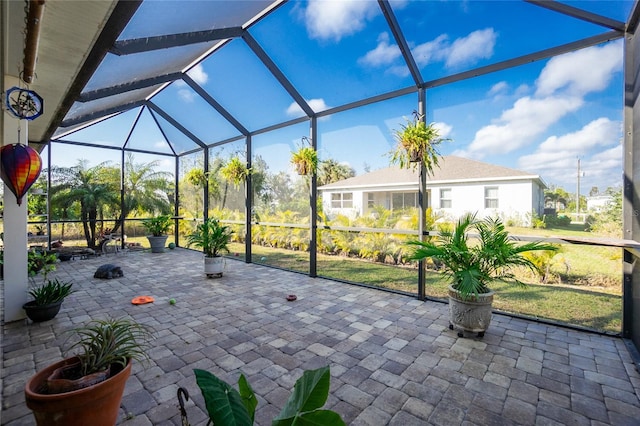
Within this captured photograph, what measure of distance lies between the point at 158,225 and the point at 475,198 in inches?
327

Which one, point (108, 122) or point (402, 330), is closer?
point (402, 330)

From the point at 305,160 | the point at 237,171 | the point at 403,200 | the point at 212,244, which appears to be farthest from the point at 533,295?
the point at 237,171

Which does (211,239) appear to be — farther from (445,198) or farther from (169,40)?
(445,198)

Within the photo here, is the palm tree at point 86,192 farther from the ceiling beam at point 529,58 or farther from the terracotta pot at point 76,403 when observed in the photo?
the ceiling beam at point 529,58

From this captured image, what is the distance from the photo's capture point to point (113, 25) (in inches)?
89.1

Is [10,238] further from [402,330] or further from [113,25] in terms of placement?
[402,330]

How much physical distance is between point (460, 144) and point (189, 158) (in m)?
7.92

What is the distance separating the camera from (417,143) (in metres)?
3.91

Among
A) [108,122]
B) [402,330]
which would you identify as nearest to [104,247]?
[108,122]

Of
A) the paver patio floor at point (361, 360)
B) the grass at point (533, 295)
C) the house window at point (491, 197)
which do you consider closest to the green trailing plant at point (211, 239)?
the paver patio floor at point (361, 360)

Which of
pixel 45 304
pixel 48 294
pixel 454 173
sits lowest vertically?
pixel 45 304

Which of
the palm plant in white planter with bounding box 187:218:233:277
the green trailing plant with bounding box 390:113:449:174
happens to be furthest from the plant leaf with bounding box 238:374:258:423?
the palm plant in white planter with bounding box 187:218:233:277

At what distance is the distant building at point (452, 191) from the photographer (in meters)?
3.86

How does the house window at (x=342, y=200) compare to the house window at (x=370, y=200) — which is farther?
the house window at (x=342, y=200)
